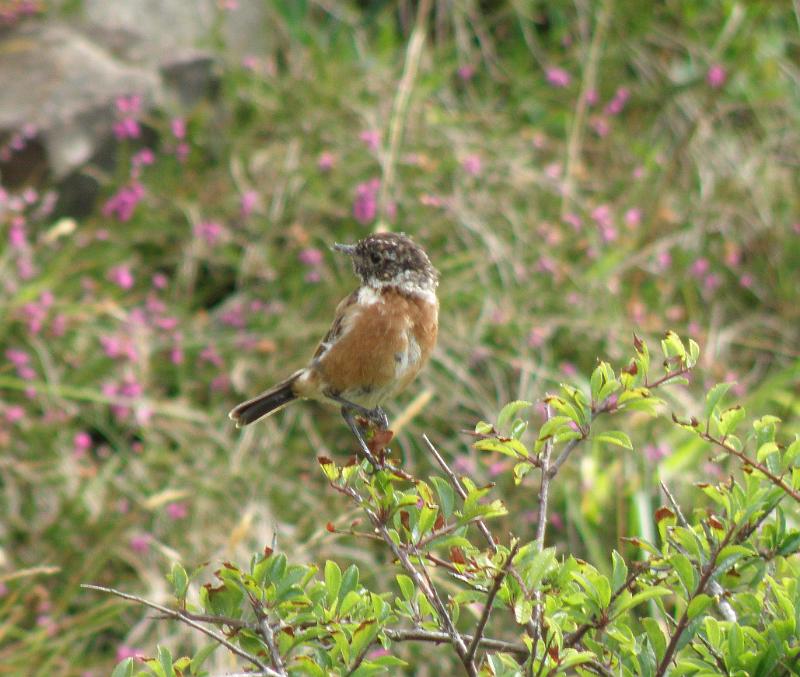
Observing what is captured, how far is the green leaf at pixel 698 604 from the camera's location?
1.58m

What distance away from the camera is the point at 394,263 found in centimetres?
303

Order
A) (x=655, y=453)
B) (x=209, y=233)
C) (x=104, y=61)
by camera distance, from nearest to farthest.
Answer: (x=655, y=453) < (x=209, y=233) < (x=104, y=61)

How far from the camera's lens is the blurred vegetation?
438cm

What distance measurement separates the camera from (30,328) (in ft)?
15.0

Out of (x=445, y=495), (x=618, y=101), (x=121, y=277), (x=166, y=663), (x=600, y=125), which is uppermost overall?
(x=445, y=495)

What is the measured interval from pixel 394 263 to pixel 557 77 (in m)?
3.48

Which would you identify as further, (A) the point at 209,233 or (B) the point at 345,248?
(A) the point at 209,233

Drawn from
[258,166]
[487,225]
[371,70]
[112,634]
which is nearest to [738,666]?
[112,634]

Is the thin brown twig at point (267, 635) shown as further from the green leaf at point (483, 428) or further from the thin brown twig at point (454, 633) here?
the green leaf at point (483, 428)

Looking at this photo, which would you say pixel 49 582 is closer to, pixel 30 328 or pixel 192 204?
pixel 30 328

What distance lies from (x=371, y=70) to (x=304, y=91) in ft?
1.28

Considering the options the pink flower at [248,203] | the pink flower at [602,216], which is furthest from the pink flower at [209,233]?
the pink flower at [602,216]

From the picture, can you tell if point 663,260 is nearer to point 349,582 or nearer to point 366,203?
point 366,203

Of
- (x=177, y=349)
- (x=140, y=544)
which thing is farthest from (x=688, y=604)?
(x=177, y=349)
